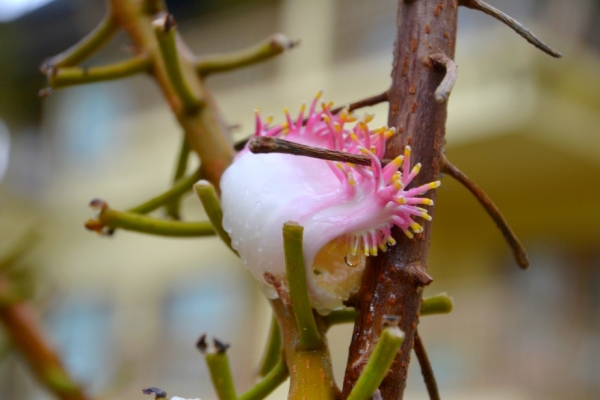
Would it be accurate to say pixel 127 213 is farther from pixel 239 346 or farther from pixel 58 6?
pixel 58 6

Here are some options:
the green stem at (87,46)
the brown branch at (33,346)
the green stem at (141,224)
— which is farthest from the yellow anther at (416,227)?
the brown branch at (33,346)

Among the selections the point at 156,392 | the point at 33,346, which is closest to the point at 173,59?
the point at 156,392

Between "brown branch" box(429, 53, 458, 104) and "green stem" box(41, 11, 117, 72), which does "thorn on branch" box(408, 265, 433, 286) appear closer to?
"brown branch" box(429, 53, 458, 104)

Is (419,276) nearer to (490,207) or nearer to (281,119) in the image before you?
(490,207)

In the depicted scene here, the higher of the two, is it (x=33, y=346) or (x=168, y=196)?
(x=168, y=196)

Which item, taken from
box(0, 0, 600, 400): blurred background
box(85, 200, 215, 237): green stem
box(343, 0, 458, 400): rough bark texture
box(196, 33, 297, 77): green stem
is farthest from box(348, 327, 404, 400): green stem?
box(0, 0, 600, 400): blurred background

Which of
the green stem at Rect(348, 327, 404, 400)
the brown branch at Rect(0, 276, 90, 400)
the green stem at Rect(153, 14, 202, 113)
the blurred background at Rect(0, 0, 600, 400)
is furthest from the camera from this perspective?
the blurred background at Rect(0, 0, 600, 400)

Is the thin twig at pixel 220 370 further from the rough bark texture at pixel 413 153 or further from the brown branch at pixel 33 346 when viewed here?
the brown branch at pixel 33 346
